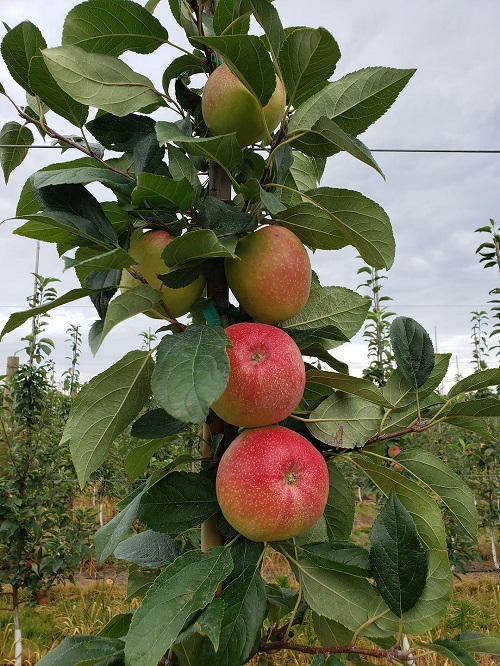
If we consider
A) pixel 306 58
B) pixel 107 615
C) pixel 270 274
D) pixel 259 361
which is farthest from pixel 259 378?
pixel 107 615

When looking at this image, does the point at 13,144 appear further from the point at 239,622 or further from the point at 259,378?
the point at 239,622

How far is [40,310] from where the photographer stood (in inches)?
22.7

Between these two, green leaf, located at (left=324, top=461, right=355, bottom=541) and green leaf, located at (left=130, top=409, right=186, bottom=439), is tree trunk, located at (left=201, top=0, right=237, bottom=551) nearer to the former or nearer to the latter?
green leaf, located at (left=130, top=409, right=186, bottom=439)

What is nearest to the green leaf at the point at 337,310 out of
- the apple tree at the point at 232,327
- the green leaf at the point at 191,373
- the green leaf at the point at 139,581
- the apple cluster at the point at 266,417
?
the apple tree at the point at 232,327

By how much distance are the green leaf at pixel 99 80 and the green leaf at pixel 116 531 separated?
0.44m

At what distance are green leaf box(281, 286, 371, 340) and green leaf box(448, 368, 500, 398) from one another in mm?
146

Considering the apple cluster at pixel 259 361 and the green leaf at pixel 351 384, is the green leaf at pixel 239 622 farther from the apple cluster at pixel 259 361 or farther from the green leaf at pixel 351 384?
the green leaf at pixel 351 384

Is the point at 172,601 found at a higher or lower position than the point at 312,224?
lower

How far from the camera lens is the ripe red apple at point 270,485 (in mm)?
582

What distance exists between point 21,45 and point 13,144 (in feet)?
0.45

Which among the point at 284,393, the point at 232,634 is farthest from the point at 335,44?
the point at 232,634

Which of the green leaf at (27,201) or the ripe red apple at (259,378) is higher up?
the green leaf at (27,201)

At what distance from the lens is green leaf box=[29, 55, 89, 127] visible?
64cm

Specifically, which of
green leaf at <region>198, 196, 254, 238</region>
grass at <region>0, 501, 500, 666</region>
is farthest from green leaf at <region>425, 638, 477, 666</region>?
grass at <region>0, 501, 500, 666</region>
